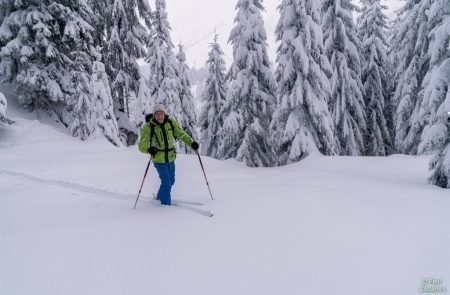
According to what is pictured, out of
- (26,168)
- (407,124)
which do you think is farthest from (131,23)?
(407,124)

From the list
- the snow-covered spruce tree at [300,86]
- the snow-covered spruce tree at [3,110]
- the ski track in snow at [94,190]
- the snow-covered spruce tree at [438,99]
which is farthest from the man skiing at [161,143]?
the snow-covered spruce tree at [300,86]

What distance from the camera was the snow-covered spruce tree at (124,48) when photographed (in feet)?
69.1

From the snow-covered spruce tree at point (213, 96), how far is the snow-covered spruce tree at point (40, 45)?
13719mm

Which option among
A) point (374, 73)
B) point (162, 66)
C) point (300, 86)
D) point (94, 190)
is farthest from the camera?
point (162, 66)

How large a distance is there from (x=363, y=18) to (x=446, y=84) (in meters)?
18.6

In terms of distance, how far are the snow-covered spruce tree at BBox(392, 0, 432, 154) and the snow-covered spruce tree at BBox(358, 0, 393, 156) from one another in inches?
58.9

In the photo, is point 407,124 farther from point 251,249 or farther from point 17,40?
point 17,40

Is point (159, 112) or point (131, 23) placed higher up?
point (131, 23)

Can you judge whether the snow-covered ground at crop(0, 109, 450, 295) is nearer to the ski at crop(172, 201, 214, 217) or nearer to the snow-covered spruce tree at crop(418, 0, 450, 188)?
the ski at crop(172, 201, 214, 217)

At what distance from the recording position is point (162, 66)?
2383 cm

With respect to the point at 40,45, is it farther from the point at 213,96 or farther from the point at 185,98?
the point at 213,96

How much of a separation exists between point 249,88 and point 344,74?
7104 mm

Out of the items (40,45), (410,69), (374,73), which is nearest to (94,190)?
(40,45)

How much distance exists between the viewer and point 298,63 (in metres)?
15.3
